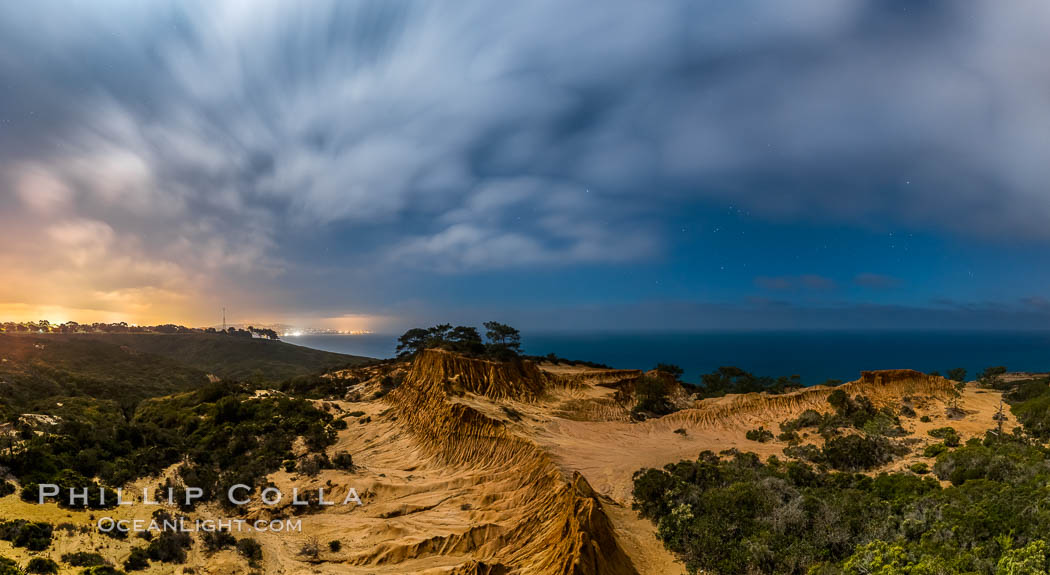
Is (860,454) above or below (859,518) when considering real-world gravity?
below

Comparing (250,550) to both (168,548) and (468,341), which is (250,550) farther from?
(468,341)

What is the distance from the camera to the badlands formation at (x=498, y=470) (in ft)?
42.8

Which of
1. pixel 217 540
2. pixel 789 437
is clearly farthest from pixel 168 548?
pixel 789 437

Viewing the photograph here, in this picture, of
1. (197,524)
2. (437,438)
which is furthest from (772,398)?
(197,524)

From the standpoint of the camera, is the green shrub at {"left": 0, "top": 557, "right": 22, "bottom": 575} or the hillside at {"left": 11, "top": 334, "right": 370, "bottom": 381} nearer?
the green shrub at {"left": 0, "top": 557, "right": 22, "bottom": 575}

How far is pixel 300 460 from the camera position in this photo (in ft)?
77.8

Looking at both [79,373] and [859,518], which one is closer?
[859,518]

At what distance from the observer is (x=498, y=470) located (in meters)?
20.8

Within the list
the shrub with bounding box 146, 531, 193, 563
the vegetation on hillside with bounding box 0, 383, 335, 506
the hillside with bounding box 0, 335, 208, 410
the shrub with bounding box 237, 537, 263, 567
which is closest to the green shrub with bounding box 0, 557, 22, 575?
the shrub with bounding box 146, 531, 193, 563

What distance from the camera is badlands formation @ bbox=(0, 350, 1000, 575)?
13.0m

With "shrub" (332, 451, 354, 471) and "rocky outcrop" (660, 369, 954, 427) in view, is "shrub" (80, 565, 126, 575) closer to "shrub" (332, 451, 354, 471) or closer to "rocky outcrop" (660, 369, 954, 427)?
"shrub" (332, 451, 354, 471)

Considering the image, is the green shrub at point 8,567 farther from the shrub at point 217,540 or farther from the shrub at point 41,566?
the shrub at point 217,540

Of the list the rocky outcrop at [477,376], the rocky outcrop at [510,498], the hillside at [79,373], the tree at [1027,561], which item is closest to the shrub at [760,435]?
the rocky outcrop at [477,376]

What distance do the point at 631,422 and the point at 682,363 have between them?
139836mm
